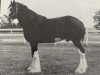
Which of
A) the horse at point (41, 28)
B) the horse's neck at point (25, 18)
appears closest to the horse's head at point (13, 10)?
the horse at point (41, 28)

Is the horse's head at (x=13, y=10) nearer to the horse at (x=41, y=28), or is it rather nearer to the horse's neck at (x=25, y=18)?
the horse at (x=41, y=28)

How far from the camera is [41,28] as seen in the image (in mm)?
9133

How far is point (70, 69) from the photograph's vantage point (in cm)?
956

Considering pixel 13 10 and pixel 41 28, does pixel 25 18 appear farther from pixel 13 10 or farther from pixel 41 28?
pixel 41 28

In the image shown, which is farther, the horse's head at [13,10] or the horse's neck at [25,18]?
the horse's neck at [25,18]

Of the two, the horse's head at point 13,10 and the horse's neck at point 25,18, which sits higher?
the horse's head at point 13,10

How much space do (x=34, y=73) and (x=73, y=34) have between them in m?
1.78

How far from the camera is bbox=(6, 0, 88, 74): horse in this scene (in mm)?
8984

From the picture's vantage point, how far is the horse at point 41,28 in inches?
354

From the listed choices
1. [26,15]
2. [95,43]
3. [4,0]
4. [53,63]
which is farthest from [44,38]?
[95,43]

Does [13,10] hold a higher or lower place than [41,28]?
higher

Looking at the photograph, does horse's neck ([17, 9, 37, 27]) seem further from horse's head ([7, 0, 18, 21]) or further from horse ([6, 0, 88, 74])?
horse's head ([7, 0, 18, 21])

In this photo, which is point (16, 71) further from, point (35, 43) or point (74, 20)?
point (74, 20)

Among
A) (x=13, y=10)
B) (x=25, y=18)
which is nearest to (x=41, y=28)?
(x=25, y=18)
